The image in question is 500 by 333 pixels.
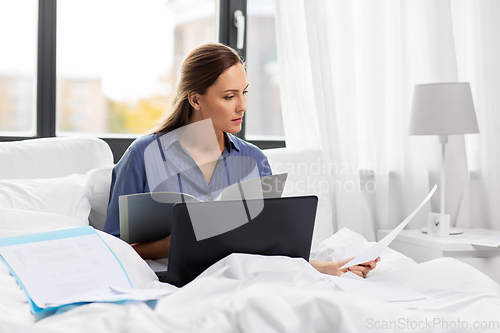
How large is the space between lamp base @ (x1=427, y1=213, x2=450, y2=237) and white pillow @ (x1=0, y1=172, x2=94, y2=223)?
143 cm

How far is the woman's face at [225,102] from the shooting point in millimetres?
1598

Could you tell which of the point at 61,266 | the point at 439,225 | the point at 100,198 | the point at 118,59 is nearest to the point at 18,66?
the point at 118,59

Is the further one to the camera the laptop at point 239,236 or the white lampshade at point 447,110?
the white lampshade at point 447,110

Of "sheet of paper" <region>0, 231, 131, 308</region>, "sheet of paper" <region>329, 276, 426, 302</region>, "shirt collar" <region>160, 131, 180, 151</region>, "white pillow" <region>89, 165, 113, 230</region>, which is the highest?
"shirt collar" <region>160, 131, 180, 151</region>

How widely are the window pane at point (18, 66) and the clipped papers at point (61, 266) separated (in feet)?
3.68

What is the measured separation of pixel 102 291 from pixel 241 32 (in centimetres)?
164

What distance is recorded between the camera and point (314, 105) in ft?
7.35

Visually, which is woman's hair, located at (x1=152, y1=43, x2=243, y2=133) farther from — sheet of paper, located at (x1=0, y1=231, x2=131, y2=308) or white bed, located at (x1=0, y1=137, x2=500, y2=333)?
sheet of paper, located at (x1=0, y1=231, x2=131, y2=308)

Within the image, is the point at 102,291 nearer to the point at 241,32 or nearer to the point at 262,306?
the point at 262,306

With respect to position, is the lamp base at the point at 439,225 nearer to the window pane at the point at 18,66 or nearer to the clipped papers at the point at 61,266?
the clipped papers at the point at 61,266

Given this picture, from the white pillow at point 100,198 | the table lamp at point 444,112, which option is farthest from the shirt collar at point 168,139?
the table lamp at point 444,112

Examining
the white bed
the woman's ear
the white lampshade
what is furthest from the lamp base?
the woman's ear

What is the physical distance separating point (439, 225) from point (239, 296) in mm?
1560

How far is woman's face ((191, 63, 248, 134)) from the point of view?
1.60 meters
